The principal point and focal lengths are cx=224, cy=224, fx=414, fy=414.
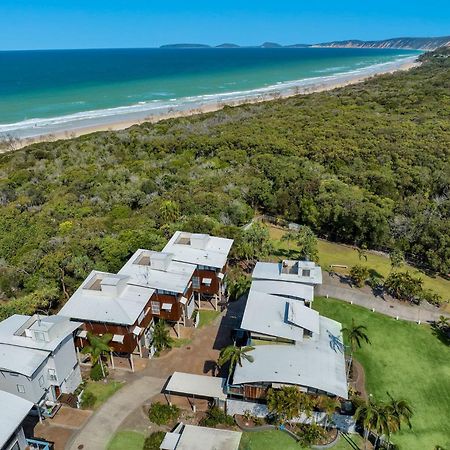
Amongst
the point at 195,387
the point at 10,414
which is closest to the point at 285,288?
the point at 195,387

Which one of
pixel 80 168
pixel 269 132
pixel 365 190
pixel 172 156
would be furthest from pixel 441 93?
pixel 80 168

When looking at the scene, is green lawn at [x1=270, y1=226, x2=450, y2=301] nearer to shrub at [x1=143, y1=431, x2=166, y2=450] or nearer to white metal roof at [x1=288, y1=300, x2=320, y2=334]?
white metal roof at [x1=288, y1=300, x2=320, y2=334]

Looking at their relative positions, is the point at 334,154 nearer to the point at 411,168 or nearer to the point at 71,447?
the point at 411,168

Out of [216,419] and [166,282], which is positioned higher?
[166,282]

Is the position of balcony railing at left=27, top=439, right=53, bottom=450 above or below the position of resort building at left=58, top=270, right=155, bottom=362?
below

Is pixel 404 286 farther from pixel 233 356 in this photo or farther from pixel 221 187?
pixel 221 187

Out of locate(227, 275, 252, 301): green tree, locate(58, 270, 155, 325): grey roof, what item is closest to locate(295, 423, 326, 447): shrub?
locate(58, 270, 155, 325): grey roof
